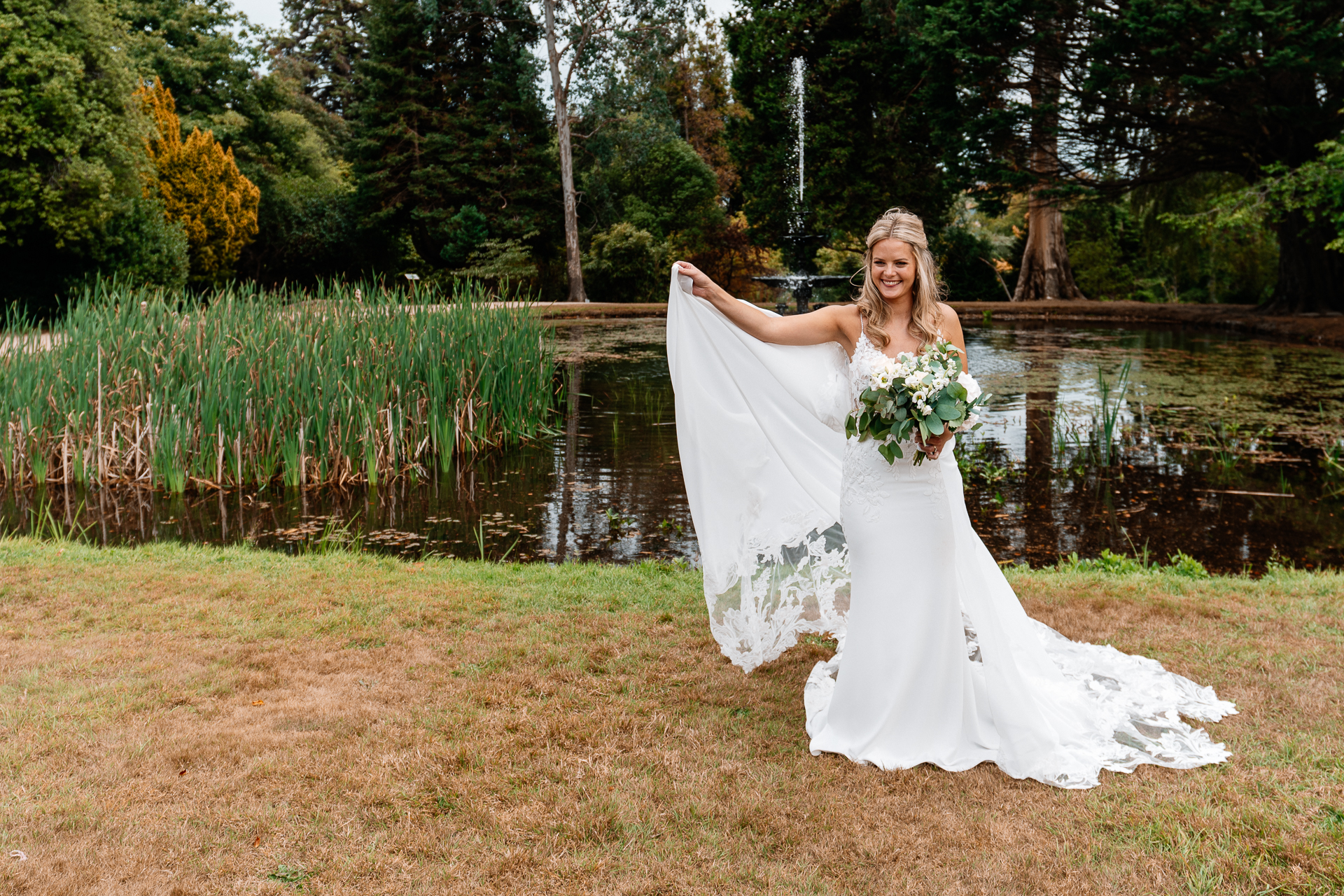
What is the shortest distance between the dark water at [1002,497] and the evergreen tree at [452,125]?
22061 mm

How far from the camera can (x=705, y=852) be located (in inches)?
118

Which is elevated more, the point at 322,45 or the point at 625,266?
the point at 322,45

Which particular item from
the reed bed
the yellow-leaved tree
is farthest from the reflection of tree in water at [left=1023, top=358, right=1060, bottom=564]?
the yellow-leaved tree

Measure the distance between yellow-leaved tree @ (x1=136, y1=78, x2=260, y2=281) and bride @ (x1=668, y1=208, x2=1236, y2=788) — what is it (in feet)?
88.7

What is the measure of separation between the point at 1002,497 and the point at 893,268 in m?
5.10

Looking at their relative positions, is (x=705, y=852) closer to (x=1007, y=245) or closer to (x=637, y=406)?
(x=637, y=406)

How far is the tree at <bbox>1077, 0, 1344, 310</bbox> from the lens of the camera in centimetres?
1841

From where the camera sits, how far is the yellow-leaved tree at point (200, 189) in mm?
27750

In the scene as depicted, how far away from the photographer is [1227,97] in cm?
2047

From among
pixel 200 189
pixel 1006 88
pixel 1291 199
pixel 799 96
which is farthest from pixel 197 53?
pixel 1291 199

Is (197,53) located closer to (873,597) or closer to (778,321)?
(778,321)

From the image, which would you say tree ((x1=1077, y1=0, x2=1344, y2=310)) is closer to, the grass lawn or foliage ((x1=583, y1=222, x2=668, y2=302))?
foliage ((x1=583, y1=222, x2=668, y2=302))

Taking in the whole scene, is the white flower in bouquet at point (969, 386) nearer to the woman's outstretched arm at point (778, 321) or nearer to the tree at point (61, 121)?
the woman's outstretched arm at point (778, 321)

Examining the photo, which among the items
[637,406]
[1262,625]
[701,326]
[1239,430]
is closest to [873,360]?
[701,326]
